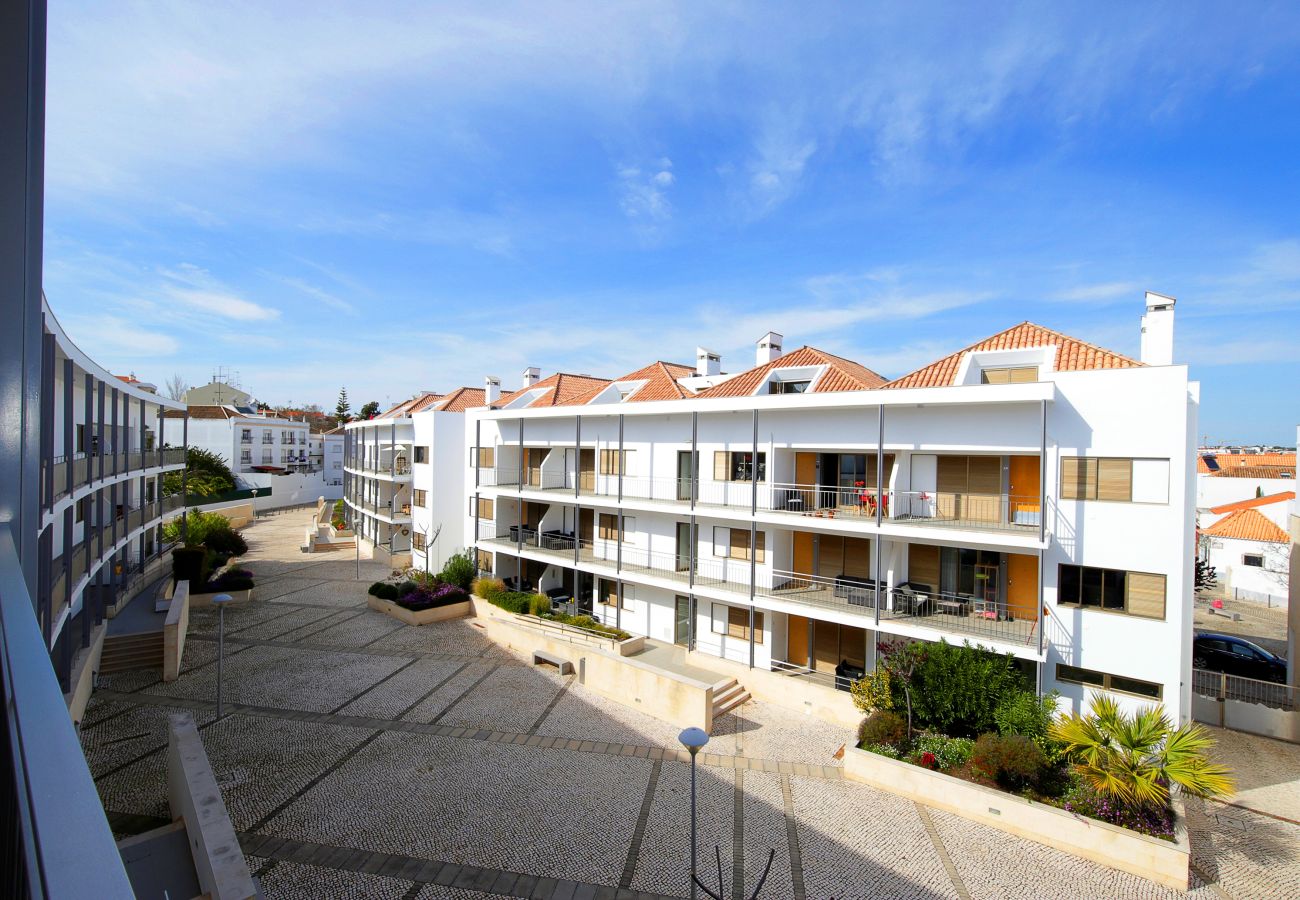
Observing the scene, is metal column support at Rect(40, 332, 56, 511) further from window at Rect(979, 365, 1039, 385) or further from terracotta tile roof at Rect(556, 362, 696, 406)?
window at Rect(979, 365, 1039, 385)

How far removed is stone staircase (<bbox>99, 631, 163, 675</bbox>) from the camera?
58.1 feet

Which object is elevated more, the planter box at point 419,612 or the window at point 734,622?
the window at point 734,622

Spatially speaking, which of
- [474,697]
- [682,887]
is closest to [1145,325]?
[682,887]

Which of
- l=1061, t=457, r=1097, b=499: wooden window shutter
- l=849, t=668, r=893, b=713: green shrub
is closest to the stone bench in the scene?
l=849, t=668, r=893, b=713: green shrub

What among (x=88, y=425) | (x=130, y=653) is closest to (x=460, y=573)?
(x=130, y=653)

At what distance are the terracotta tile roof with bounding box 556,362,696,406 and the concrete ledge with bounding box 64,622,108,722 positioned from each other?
16.0 m

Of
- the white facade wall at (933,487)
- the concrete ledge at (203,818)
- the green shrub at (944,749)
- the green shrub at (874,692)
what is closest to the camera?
the concrete ledge at (203,818)

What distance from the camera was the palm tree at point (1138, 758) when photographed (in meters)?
10.8

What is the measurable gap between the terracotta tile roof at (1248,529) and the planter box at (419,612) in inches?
1535

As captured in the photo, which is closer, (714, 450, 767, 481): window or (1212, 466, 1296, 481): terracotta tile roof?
(714, 450, 767, 481): window

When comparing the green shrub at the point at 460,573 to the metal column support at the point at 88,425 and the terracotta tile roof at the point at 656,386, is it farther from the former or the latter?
the metal column support at the point at 88,425

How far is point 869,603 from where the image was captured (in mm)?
16859

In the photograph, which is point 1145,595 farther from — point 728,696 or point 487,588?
point 487,588

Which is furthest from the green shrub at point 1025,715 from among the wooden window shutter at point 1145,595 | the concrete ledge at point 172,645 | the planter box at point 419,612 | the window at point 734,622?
the concrete ledge at point 172,645
